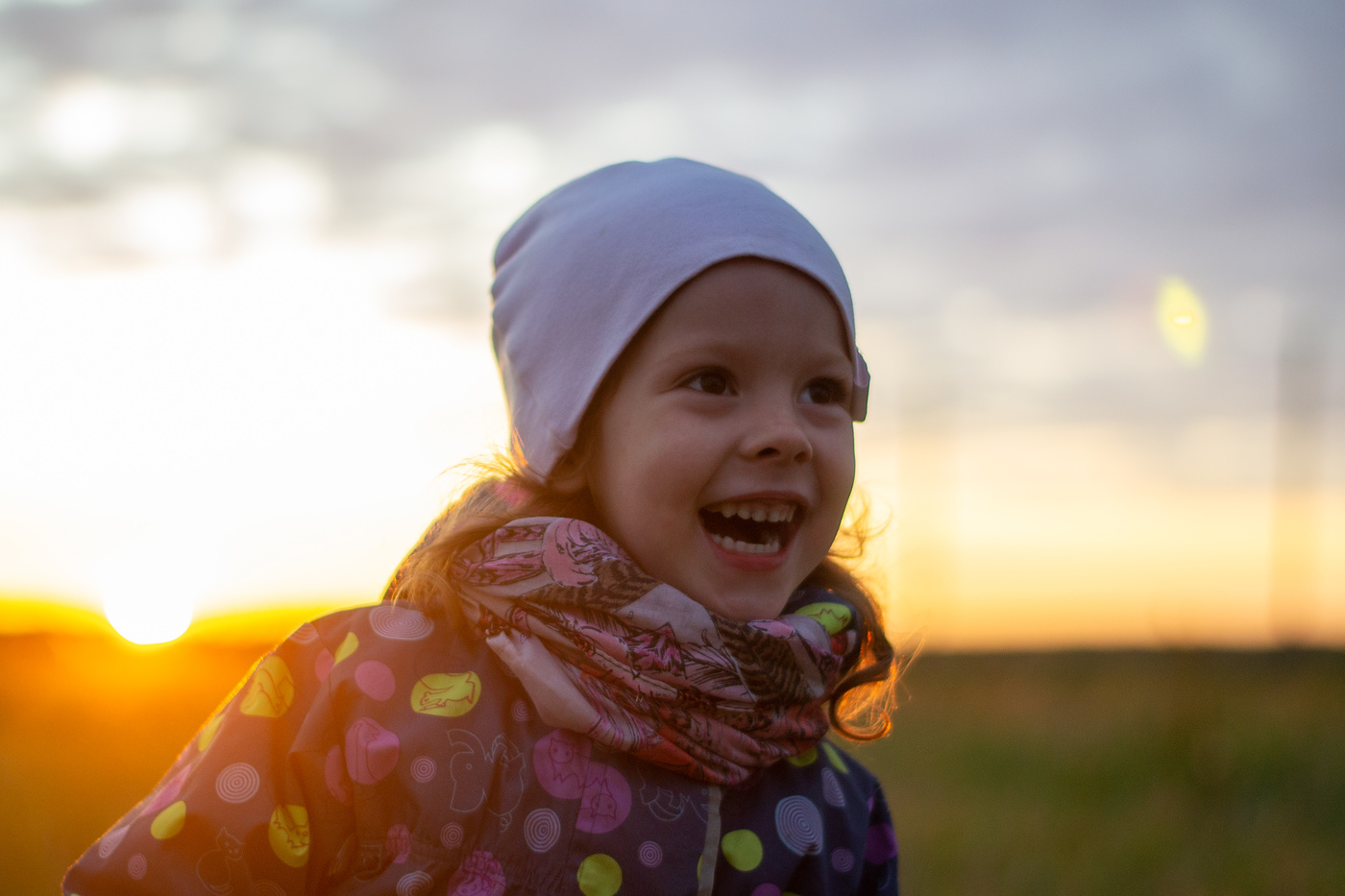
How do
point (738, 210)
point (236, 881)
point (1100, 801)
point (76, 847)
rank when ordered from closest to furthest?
point (236, 881)
point (738, 210)
point (76, 847)
point (1100, 801)

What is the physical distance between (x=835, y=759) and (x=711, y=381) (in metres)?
0.89

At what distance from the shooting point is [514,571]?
1758mm

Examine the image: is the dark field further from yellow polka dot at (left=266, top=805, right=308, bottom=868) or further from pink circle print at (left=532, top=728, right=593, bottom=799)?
pink circle print at (left=532, top=728, right=593, bottom=799)

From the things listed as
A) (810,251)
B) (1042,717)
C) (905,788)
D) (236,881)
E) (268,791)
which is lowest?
(1042,717)

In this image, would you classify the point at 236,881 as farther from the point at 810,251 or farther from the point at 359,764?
the point at 810,251

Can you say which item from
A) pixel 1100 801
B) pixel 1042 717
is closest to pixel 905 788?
pixel 1100 801

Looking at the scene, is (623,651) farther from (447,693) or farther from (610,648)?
(447,693)

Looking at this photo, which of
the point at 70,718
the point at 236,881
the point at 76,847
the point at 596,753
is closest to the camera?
the point at 236,881

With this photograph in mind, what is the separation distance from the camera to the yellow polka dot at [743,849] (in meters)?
1.72

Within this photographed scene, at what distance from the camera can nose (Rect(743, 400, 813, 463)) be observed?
1.82m

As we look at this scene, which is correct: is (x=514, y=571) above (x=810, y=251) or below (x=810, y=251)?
below

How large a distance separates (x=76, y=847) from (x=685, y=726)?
240cm

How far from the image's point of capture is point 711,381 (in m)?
1.91

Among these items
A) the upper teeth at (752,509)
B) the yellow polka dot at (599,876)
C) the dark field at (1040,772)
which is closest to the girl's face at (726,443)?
the upper teeth at (752,509)
